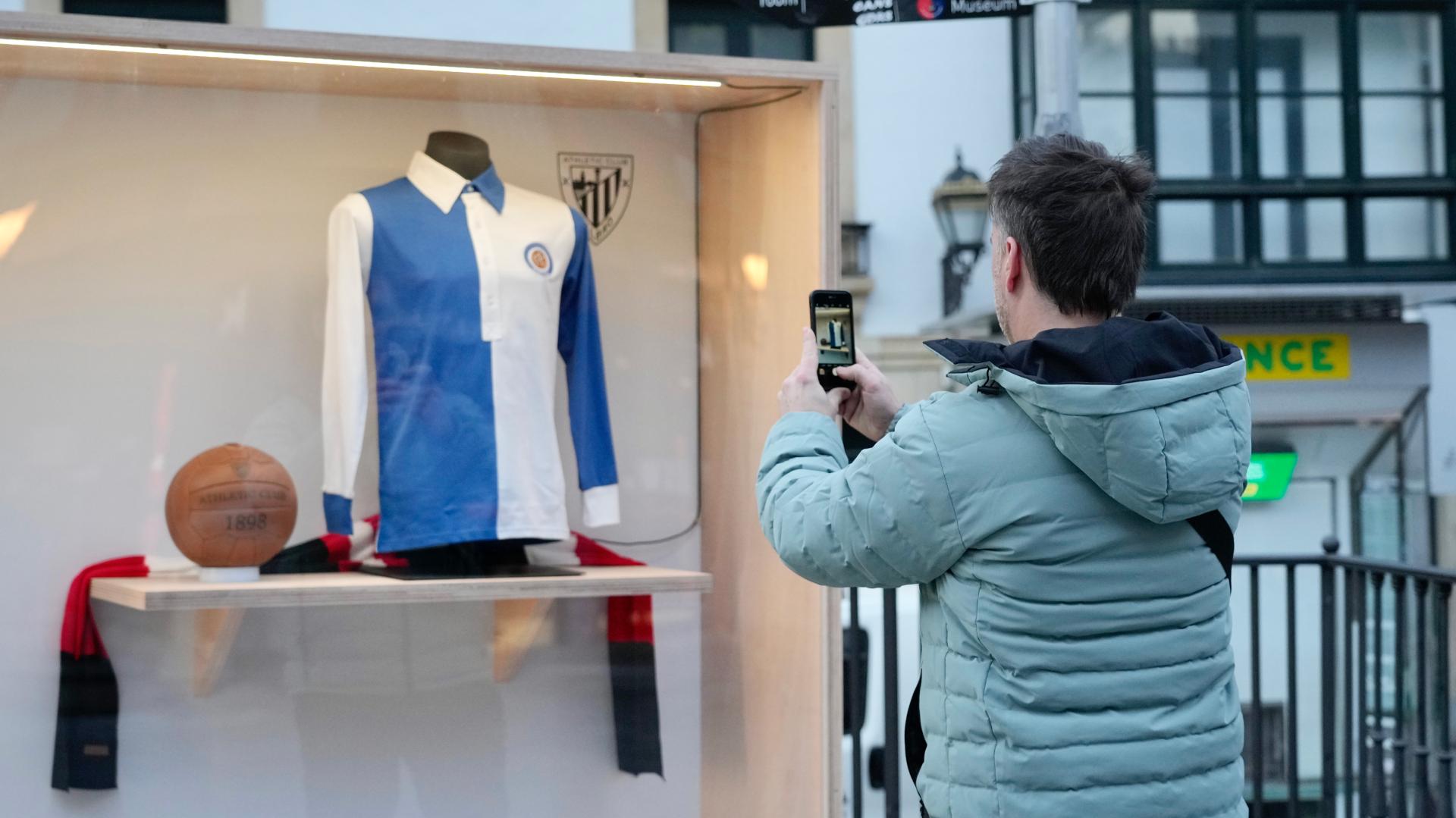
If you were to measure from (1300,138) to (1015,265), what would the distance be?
352 inches

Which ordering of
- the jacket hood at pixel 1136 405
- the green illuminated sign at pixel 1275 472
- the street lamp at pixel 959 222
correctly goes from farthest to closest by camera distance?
the green illuminated sign at pixel 1275 472, the street lamp at pixel 959 222, the jacket hood at pixel 1136 405

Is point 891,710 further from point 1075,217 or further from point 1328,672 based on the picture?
point 1075,217

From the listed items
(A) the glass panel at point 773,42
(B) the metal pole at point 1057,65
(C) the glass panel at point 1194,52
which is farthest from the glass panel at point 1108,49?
(B) the metal pole at point 1057,65

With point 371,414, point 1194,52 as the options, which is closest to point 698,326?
point 371,414

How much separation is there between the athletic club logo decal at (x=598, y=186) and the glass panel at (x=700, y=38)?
33.1 inches

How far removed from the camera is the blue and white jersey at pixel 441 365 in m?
2.66

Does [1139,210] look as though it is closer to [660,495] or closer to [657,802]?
[660,495]

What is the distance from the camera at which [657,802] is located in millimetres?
2965

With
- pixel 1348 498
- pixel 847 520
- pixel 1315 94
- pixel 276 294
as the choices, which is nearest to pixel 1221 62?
pixel 1315 94

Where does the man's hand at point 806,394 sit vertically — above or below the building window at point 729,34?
below

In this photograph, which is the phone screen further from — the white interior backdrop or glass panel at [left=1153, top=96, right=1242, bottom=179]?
glass panel at [left=1153, top=96, right=1242, bottom=179]

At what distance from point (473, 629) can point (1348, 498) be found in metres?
8.02

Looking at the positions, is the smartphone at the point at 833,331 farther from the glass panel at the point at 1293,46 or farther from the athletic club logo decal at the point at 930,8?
the glass panel at the point at 1293,46

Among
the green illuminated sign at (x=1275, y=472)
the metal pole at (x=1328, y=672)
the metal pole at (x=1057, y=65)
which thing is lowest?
the metal pole at (x=1328, y=672)
